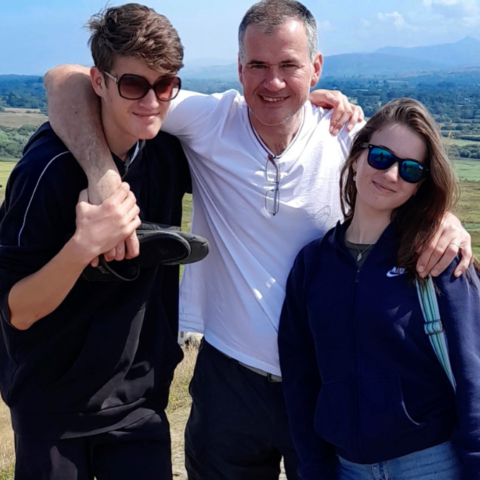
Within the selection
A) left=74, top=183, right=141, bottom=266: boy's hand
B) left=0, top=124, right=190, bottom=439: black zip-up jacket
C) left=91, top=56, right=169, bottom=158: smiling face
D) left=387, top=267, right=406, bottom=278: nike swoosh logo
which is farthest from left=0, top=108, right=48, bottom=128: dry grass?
left=387, top=267, right=406, bottom=278: nike swoosh logo

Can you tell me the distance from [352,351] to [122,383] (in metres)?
1.29

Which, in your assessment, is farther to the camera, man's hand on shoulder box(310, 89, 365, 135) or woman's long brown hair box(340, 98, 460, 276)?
man's hand on shoulder box(310, 89, 365, 135)

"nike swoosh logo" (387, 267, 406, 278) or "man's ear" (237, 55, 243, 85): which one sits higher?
"man's ear" (237, 55, 243, 85)

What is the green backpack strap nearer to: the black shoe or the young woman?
the young woman

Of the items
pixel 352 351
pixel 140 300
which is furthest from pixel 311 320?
pixel 140 300

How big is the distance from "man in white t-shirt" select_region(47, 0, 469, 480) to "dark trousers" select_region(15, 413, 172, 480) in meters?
0.52

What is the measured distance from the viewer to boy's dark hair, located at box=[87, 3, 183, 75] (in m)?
3.24

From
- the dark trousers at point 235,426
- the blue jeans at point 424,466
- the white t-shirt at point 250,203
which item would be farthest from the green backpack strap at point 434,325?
the dark trousers at point 235,426

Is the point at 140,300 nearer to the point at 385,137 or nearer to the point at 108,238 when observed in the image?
the point at 108,238

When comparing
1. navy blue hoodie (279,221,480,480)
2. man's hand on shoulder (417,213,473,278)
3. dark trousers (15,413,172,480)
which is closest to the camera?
navy blue hoodie (279,221,480,480)

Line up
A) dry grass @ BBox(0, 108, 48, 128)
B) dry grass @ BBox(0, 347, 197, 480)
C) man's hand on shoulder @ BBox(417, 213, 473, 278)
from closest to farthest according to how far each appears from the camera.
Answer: man's hand on shoulder @ BBox(417, 213, 473, 278)
dry grass @ BBox(0, 347, 197, 480)
dry grass @ BBox(0, 108, 48, 128)

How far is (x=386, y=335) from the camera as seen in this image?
3.19 meters

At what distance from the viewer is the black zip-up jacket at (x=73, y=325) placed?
127 inches

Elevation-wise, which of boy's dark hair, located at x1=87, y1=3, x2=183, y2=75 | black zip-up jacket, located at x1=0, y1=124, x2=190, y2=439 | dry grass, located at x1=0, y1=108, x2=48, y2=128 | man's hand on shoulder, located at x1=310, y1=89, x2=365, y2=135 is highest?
boy's dark hair, located at x1=87, y1=3, x2=183, y2=75
